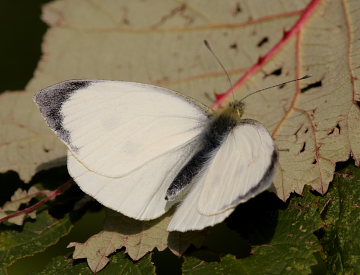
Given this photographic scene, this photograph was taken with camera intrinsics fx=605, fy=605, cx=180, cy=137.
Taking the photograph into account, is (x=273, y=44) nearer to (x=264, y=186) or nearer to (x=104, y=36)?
(x=104, y=36)

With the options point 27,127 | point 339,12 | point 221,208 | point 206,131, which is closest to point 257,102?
point 206,131

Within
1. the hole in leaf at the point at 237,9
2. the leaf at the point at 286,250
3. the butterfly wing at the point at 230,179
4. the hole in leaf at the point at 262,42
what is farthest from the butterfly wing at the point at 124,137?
the hole in leaf at the point at 237,9

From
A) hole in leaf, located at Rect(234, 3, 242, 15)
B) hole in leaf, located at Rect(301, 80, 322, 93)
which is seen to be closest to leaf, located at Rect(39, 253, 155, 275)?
hole in leaf, located at Rect(301, 80, 322, 93)

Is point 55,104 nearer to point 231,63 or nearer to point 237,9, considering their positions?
point 231,63

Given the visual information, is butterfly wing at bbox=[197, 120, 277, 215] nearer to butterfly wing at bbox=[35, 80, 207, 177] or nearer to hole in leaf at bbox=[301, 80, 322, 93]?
butterfly wing at bbox=[35, 80, 207, 177]

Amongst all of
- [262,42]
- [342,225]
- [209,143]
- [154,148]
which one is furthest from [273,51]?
[342,225]

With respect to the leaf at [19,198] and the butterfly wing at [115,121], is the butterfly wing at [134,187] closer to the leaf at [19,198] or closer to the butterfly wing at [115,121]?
the butterfly wing at [115,121]

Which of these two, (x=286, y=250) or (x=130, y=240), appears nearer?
(x=286, y=250)
